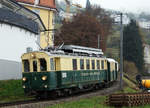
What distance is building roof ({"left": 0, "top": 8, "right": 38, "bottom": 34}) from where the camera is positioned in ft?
74.4

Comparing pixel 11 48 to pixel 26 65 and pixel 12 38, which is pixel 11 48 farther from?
pixel 26 65

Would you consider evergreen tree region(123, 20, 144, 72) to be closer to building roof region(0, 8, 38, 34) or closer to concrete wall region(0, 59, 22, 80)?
building roof region(0, 8, 38, 34)

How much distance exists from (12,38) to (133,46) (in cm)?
5300

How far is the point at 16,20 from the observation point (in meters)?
24.8

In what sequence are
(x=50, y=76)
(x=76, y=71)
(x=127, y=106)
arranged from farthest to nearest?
(x=76, y=71) < (x=50, y=76) < (x=127, y=106)

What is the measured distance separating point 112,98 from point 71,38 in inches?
1390

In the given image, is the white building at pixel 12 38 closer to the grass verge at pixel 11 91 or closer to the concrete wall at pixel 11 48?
the concrete wall at pixel 11 48

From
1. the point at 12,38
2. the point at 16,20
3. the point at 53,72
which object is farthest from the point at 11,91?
the point at 16,20

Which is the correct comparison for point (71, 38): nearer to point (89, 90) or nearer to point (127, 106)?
point (89, 90)

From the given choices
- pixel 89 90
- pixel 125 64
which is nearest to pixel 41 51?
pixel 89 90

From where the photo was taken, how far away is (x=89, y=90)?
2477 cm

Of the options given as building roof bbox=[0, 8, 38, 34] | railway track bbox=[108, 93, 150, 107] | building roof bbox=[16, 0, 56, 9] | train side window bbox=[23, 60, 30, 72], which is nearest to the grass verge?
train side window bbox=[23, 60, 30, 72]

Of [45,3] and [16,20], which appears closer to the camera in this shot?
[16,20]

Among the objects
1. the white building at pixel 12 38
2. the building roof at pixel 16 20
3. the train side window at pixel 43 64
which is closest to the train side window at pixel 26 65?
the train side window at pixel 43 64
